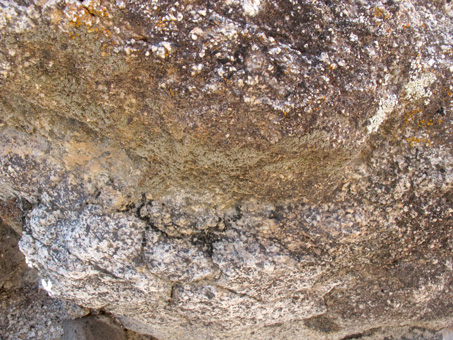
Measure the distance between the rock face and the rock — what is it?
37 cm

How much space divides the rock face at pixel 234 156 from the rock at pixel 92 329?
37cm

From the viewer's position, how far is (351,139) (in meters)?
0.72

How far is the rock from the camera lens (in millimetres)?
1415

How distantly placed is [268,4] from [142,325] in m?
1.13

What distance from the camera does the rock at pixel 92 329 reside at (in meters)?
1.41

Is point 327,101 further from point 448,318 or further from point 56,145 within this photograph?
point 448,318

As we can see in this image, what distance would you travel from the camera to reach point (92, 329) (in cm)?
143

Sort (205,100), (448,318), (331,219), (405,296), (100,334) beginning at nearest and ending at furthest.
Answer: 1. (205,100)
2. (331,219)
3. (405,296)
4. (448,318)
5. (100,334)

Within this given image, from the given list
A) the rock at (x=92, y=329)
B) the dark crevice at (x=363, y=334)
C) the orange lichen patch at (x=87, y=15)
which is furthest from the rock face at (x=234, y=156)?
the rock at (x=92, y=329)

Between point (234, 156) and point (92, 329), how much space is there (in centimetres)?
107

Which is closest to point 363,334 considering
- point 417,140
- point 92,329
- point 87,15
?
point 417,140

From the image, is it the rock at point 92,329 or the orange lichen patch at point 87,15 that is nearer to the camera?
the orange lichen patch at point 87,15

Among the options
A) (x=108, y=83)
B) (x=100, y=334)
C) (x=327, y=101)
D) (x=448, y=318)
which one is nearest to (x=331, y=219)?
(x=327, y=101)

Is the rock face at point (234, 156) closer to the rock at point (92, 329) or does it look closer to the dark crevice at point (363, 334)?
the dark crevice at point (363, 334)
